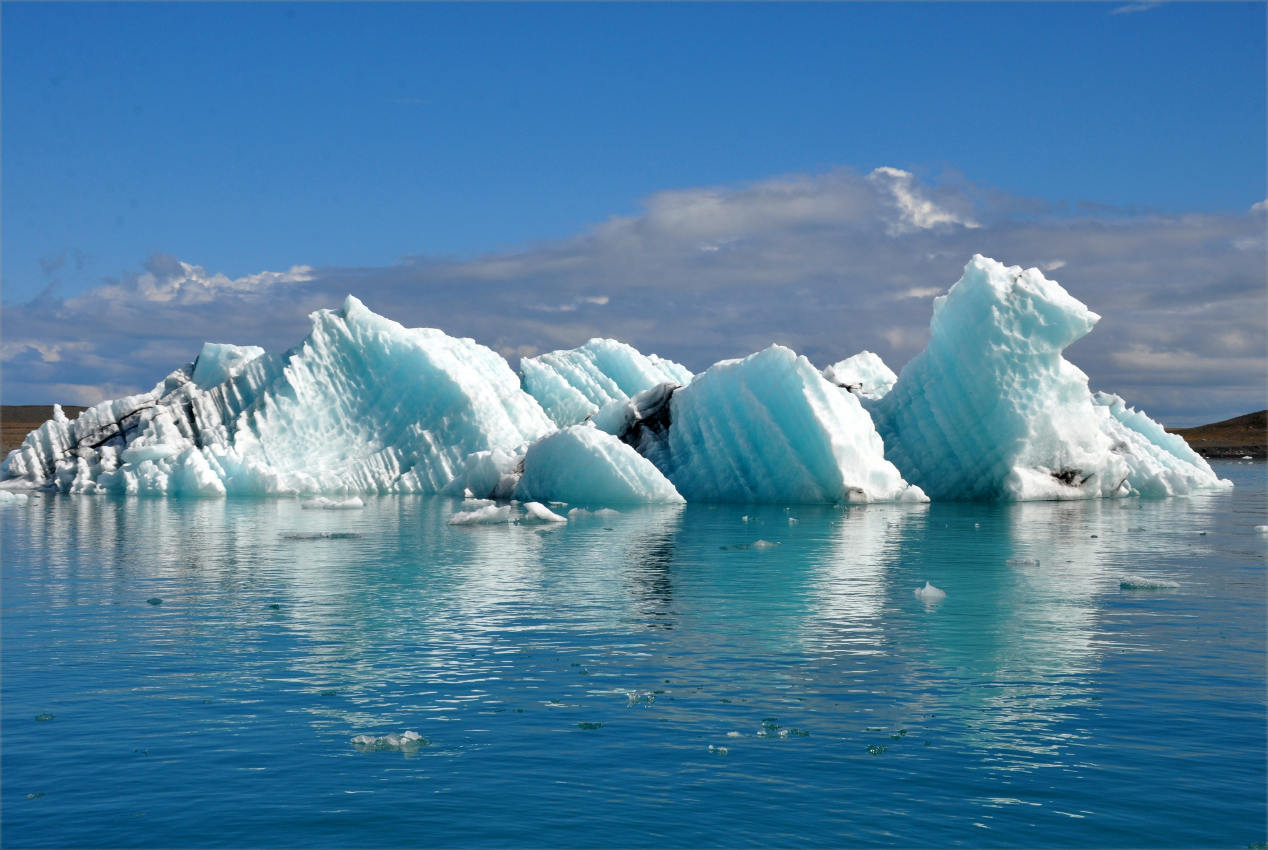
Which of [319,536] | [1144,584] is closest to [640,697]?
[1144,584]

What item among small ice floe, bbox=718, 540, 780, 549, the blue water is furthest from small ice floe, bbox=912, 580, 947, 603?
small ice floe, bbox=718, 540, 780, 549

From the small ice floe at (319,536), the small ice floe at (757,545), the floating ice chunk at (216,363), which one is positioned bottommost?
the small ice floe at (757,545)

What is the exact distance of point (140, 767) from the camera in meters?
7.75

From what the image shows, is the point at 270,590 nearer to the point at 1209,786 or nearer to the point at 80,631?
the point at 80,631

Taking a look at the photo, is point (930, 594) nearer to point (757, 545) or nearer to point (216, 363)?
point (757, 545)

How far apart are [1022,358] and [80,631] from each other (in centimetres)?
2590

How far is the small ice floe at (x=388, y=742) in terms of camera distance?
8109mm

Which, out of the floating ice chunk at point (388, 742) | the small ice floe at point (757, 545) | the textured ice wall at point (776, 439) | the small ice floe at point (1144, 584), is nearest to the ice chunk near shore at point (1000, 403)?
the textured ice wall at point (776, 439)

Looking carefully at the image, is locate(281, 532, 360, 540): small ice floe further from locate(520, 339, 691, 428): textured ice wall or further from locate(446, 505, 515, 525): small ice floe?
locate(520, 339, 691, 428): textured ice wall

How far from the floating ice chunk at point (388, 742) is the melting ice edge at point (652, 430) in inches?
903

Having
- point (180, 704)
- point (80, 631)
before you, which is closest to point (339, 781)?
point (180, 704)

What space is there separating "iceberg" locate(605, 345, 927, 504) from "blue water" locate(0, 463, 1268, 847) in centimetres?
1209

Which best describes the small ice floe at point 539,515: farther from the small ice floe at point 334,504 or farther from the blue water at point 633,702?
the small ice floe at point 334,504

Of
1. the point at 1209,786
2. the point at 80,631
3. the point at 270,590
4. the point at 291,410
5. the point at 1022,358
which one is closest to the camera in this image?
the point at 1209,786
